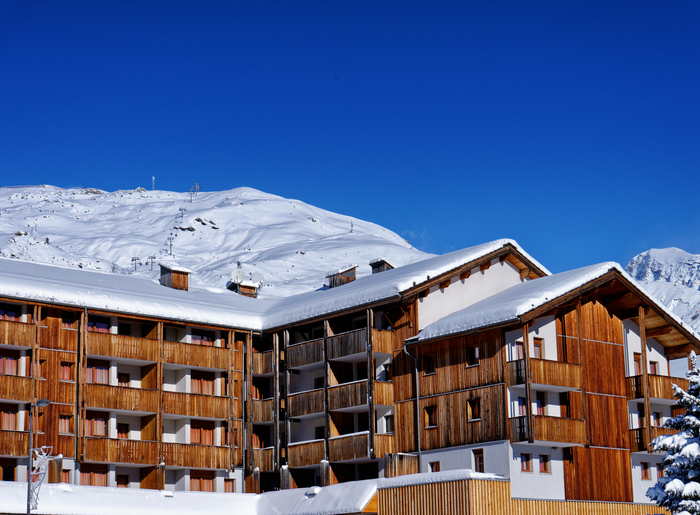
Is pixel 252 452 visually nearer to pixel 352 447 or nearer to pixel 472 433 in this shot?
pixel 352 447

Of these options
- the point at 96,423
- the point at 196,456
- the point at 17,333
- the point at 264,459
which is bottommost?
the point at 264,459

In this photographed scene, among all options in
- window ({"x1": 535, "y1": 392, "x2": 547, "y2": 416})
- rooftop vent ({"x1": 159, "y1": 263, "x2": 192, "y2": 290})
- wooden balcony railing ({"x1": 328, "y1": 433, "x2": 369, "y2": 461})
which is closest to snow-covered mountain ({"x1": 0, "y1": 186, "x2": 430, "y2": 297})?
rooftop vent ({"x1": 159, "y1": 263, "x2": 192, "y2": 290})

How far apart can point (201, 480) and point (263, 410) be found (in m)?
4.89

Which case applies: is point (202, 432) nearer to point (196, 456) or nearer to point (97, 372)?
point (196, 456)

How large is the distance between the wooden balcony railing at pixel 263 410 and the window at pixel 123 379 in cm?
690

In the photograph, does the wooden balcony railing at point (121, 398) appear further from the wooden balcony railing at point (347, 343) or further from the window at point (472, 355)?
the window at point (472, 355)

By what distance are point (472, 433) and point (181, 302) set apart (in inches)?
658

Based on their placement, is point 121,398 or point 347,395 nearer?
point 121,398

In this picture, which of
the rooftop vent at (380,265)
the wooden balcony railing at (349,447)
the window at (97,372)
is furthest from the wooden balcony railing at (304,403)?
the rooftop vent at (380,265)

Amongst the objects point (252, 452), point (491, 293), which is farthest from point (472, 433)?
point (252, 452)

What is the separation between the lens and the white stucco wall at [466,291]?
165ft

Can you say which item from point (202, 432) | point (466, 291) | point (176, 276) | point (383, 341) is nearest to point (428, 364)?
point (383, 341)

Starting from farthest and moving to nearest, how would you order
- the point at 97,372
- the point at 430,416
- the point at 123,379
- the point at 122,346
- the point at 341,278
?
the point at 341,278, the point at 123,379, the point at 97,372, the point at 122,346, the point at 430,416

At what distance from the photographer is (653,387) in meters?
49.0
